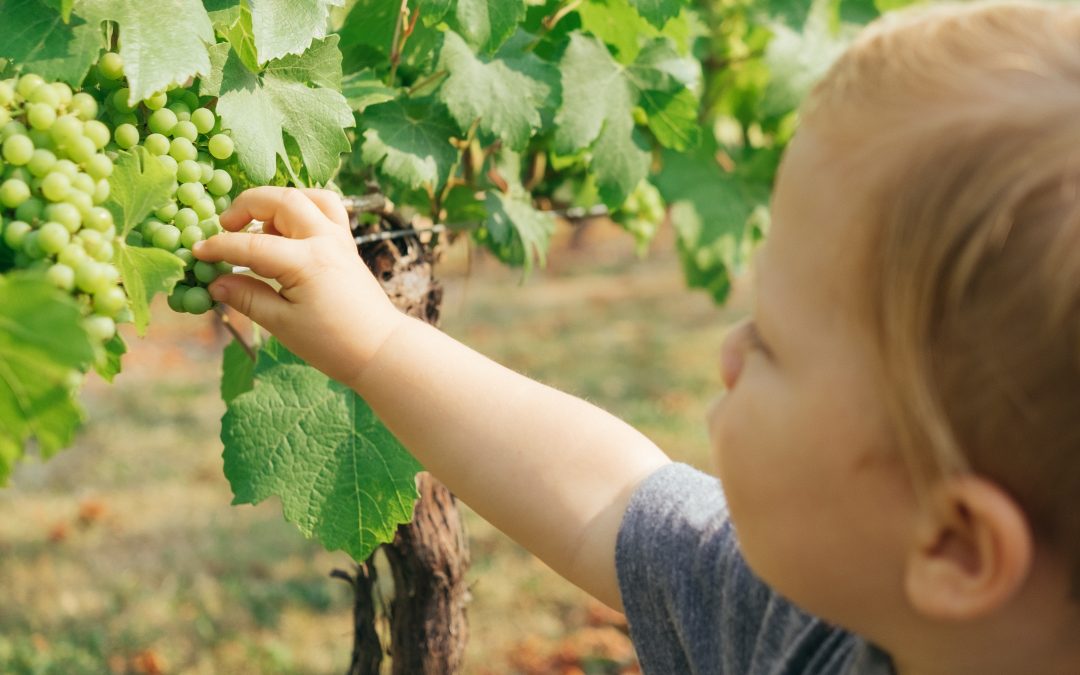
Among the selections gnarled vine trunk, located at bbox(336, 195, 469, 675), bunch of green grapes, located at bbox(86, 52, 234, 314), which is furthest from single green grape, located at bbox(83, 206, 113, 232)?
gnarled vine trunk, located at bbox(336, 195, 469, 675)

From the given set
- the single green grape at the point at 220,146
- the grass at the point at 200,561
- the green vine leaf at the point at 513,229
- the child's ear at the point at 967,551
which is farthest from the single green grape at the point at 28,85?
the grass at the point at 200,561

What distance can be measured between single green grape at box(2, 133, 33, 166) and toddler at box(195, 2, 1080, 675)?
0.70 feet

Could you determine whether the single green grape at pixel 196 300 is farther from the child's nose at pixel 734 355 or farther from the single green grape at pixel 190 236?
the child's nose at pixel 734 355

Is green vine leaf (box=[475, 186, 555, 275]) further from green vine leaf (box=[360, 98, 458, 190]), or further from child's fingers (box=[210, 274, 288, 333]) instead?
child's fingers (box=[210, 274, 288, 333])

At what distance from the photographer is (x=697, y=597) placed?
1216mm

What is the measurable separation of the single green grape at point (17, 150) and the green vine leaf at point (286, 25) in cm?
33

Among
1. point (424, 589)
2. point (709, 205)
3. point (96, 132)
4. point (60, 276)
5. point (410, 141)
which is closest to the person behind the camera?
point (60, 276)

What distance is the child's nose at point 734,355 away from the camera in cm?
97

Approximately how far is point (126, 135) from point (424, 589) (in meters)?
1.09

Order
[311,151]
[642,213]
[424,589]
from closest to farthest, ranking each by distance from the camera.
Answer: [311,151] < [424,589] < [642,213]

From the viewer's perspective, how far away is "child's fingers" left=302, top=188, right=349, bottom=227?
1.23 meters

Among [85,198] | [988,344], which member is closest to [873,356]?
[988,344]

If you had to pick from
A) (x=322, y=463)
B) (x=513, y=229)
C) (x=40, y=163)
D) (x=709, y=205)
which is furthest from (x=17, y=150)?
(x=709, y=205)

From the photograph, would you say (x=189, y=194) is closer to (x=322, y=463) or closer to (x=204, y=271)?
(x=204, y=271)
